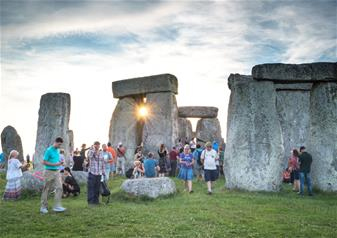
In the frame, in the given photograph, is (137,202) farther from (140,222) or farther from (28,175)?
(28,175)

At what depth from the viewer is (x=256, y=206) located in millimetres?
12406

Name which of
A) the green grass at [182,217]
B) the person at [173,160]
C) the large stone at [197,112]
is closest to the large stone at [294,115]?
the person at [173,160]

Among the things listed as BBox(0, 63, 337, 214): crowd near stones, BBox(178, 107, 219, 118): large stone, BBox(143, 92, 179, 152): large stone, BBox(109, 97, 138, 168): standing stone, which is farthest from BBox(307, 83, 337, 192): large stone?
BBox(178, 107, 219, 118): large stone

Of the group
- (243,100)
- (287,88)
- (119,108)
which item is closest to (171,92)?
(119,108)

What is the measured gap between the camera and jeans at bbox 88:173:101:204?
13.0 m

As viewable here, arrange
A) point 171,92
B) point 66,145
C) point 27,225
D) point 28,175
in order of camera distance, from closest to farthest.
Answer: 1. point 27,225
2. point 28,175
3. point 66,145
4. point 171,92

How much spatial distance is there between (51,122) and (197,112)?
14749 mm

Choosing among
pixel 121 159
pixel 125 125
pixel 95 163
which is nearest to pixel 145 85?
pixel 125 125

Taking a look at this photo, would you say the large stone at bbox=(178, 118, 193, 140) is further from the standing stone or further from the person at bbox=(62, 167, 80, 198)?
the person at bbox=(62, 167, 80, 198)

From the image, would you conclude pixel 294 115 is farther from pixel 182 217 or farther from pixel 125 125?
pixel 182 217

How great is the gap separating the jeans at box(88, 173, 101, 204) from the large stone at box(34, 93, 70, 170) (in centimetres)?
680

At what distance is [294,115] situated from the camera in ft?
73.7

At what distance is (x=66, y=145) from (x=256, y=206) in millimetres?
10489

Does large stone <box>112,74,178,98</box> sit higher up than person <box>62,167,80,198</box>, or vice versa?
large stone <box>112,74,178,98</box>
